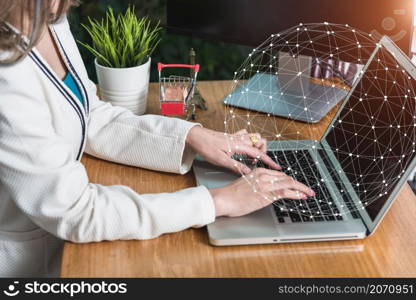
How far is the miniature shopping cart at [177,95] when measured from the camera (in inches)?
51.4

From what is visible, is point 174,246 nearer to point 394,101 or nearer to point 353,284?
point 353,284

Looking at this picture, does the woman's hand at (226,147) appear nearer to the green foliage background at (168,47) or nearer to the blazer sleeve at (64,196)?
the blazer sleeve at (64,196)

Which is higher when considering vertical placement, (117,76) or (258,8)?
(258,8)

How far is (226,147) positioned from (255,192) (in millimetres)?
171

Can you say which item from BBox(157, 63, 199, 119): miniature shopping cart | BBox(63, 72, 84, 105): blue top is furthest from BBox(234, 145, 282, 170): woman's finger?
BBox(63, 72, 84, 105): blue top

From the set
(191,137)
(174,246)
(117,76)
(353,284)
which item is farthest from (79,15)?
(353,284)

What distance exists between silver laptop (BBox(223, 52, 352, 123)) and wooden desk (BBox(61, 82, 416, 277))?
0.40 metres

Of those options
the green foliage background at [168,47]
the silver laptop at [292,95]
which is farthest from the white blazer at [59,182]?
the green foliage background at [168,47]

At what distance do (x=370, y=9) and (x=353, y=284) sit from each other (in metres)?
0.60

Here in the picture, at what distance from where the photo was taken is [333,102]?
1.36 meters

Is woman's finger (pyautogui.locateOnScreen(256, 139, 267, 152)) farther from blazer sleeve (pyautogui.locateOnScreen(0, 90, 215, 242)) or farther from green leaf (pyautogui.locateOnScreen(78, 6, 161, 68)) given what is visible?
green leaf (pyautogui.locateOnScreen(78, 6, 161, 68))

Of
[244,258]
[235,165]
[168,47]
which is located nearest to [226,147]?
[235,165]

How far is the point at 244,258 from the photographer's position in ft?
3.04

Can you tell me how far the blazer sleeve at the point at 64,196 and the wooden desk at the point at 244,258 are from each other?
24 mm
